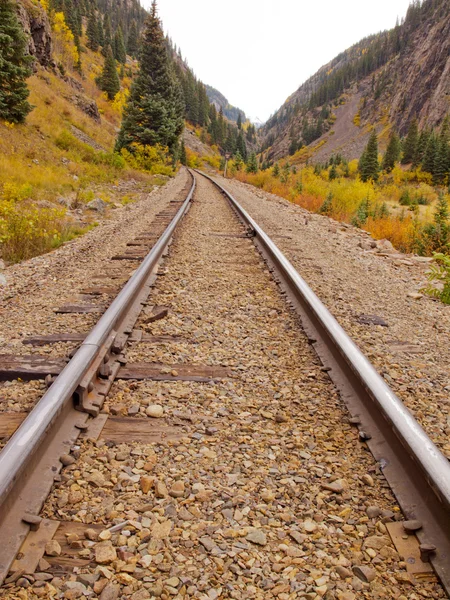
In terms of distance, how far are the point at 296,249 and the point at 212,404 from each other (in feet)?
14.4

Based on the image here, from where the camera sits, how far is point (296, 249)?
6109 millimetres

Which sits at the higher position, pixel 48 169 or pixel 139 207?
pixel 48 169

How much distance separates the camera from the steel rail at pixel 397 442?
1318mm

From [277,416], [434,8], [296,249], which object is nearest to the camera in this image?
[277,416]

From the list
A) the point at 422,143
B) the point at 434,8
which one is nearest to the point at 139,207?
the point at 422,143

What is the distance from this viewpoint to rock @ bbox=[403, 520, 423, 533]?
1.33 meters

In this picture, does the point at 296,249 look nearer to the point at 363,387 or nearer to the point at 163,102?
the point at 363,387

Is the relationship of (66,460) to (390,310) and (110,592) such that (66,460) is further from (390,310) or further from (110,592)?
(390,310)

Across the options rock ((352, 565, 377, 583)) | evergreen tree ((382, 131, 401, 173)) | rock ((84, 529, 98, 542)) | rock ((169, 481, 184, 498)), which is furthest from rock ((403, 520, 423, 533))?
evergreen tree ((382, 131, 401, 173))

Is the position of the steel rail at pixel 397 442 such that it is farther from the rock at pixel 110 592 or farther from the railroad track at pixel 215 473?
the rock at pixel 110 592

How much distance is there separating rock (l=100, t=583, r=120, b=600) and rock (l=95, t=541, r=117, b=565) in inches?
3.2

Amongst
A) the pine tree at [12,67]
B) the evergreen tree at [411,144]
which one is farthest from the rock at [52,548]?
the evergreen tree at [411,144]

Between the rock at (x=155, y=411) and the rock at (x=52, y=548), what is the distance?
2.53 feet

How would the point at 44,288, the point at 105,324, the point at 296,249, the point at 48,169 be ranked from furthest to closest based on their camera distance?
the point at 48,169
the point at 296,249
the point at 44,288
the point at 105,324
